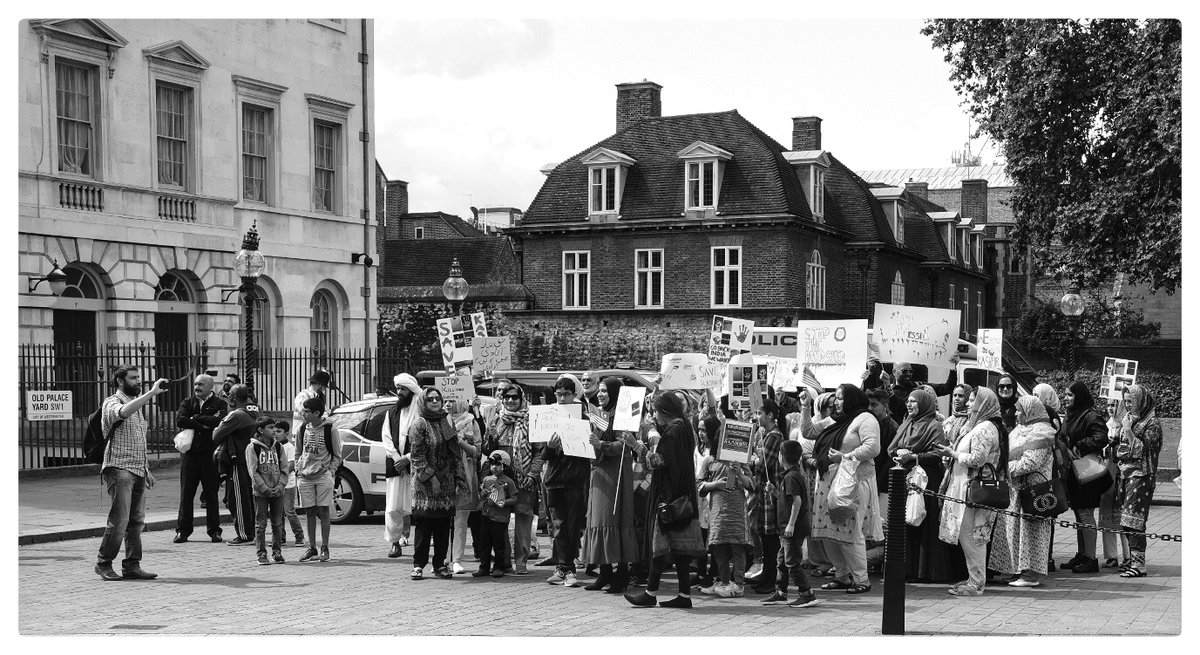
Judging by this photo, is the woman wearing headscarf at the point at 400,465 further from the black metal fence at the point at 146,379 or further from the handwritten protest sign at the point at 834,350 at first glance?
the black metal fence at the point at 146,379

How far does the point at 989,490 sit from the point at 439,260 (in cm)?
4305

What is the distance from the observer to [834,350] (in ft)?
48.5

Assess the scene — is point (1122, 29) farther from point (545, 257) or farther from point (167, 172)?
point (545, 257)

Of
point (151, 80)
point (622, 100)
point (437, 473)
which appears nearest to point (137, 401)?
point (437, 473)

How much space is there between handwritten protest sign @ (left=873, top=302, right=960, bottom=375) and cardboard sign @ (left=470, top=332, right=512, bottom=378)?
466 centimetres

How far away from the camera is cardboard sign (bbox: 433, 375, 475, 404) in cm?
1327

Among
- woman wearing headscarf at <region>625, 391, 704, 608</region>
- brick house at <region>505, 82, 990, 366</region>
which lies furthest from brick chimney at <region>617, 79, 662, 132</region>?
woman wearing headscarf at <region>625, 391, 704, 608</region>

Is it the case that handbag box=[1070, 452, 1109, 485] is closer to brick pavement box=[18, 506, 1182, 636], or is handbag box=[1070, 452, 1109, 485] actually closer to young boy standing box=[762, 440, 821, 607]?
brick pavement box=[18, 506, 1182, 636]

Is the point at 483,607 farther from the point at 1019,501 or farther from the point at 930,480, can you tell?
the point at 1019,501

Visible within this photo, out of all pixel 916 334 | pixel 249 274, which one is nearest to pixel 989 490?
pixel 916 334

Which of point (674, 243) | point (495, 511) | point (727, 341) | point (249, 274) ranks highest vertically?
point (674, 243)

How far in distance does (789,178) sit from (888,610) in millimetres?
37694

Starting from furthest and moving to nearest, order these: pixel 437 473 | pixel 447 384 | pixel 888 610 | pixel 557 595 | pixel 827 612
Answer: pixel 447 384
pixel 437 473
pixel 557 595
pixel 827 612
pixel 888 610

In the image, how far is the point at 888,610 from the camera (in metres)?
8.78
